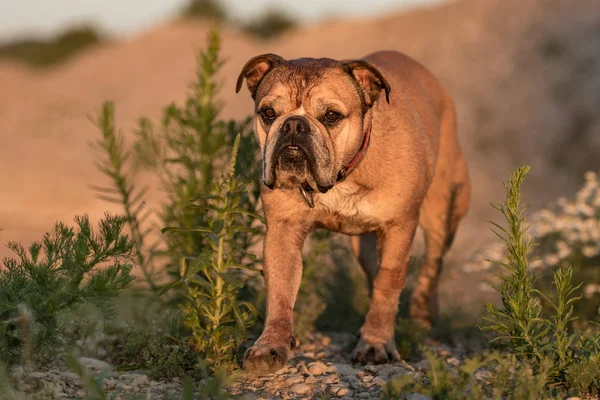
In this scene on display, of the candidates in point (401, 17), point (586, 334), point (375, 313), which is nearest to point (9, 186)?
point (375, 313)

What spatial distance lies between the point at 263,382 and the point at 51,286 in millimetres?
1281

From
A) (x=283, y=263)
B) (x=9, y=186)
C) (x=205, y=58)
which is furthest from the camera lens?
(x=9, y=186)

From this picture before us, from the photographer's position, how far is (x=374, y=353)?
16.1ft

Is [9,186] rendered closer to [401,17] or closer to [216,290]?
[216,290]

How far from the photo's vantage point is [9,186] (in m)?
15.2

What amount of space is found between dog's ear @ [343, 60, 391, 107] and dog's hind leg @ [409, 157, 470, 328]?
1.62m

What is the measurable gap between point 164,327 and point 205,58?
75.3 inches

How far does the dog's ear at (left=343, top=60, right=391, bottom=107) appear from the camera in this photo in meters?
4.85

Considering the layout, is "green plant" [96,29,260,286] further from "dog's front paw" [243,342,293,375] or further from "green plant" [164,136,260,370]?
"dog's front paw" [243,342,293,375]

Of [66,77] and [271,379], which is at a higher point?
[66,77]

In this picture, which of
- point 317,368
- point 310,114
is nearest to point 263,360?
point 317,368

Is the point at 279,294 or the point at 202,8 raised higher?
the point at 202,8

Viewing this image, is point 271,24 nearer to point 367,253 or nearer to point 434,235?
point 434,235

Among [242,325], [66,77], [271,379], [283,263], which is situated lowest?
[271,379]
